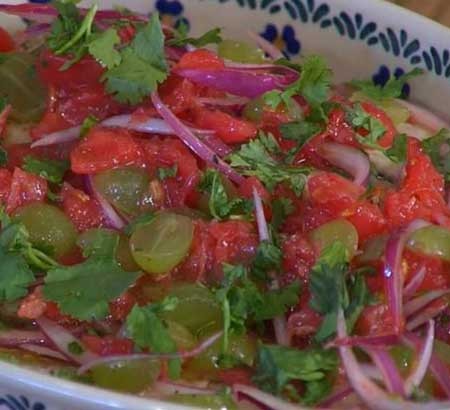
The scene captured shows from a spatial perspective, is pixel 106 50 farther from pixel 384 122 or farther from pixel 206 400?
pixel 206 400

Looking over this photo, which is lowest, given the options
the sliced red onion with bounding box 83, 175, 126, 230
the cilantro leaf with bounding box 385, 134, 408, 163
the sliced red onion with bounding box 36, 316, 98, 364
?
the sliced red onion with bounding box 36, 316, 98, 364

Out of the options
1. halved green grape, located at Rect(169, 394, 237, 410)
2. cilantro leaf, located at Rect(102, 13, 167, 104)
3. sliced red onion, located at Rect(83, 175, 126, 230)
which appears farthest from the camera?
cilantro leaf, located at Rect(102, 13, 167, 104)

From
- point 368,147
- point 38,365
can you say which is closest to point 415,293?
point 368,147

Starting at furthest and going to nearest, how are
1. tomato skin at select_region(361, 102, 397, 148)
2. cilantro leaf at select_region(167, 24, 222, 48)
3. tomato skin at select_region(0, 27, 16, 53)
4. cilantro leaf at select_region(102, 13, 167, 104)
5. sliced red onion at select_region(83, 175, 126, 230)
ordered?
tomato skin at select_region(0, 27, 16, 53) → cilantro leaf at select_region(167, 24, 222, 48) → tomato skin at select_region(361, 102, 397, 148) → cilantro leaf at select_region(102, 13, 167, 104) → sliced red onion at select_region(83, 175, 126, 230)

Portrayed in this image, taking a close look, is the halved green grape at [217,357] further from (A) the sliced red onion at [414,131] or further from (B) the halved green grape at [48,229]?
(A) the sliced red onion at [414,131]

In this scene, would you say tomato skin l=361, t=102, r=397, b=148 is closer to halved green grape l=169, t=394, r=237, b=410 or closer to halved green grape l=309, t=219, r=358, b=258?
halved green grape l=309, t=219, r=358, b=258

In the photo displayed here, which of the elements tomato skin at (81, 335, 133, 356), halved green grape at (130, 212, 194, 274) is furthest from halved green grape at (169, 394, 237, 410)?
halved green grape at (130, 212, 194, 274)
